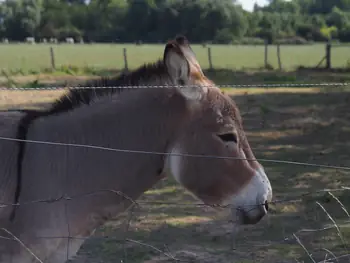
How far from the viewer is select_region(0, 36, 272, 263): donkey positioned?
328 centimetres

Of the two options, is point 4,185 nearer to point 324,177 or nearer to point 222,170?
point 222,170

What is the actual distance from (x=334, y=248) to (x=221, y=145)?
299 cm

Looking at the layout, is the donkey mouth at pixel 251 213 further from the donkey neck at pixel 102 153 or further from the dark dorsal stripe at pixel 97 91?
the dark dorsal stripe at pixel 97 91

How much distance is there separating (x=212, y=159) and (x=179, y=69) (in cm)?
55

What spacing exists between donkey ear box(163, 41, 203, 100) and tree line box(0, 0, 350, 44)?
4.25m

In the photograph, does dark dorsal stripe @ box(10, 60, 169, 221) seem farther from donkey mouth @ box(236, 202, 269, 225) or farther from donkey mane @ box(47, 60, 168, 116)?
donkey mouth @ box(236, 202, 269, 225)

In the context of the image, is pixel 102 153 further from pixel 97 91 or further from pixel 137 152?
pixel 97 91

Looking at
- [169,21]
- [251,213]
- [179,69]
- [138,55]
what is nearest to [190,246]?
[251,213]

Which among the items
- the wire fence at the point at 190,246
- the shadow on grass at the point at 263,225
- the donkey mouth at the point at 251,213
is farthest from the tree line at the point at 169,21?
the donkey mouth at the point at 251,213

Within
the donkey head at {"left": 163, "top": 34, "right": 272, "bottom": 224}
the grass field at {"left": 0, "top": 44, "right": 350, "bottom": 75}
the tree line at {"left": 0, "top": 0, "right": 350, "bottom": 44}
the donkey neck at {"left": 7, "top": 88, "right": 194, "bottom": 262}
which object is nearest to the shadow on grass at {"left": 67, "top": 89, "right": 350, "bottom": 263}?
the donkey head at {"left": 163, "top": 34, "right": 272, "bottom": 224}

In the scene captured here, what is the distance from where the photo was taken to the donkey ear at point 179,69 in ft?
10.6

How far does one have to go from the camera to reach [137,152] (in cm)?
337

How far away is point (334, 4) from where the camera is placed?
173ft

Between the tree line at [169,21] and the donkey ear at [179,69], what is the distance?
4253 millimetres
